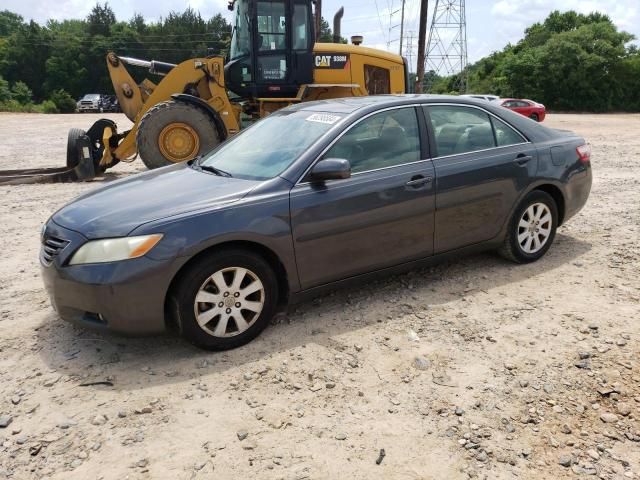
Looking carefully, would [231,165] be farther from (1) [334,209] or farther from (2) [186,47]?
(2) [186,47]

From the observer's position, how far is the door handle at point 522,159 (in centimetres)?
465

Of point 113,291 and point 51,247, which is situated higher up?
point 51,247

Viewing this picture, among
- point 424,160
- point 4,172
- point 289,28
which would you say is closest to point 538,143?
point 424,160

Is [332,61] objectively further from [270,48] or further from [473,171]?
[473,171]

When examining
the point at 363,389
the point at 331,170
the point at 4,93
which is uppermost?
the point at 4,93

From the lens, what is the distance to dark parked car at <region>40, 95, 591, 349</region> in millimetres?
3262

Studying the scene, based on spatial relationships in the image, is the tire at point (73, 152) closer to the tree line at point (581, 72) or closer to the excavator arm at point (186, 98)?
the excavator arm at point (186, 98)

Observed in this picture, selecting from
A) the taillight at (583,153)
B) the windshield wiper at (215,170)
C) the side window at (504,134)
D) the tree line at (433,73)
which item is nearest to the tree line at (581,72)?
the tree line at (433,73)

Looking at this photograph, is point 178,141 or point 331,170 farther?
point 178,141

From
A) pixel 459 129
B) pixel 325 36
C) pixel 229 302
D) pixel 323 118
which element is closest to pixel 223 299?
pixel 229 302

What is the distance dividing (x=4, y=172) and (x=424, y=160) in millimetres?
8238

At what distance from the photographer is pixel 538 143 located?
191 inches

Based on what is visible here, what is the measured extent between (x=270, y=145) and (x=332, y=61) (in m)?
7.27

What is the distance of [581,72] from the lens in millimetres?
40125
